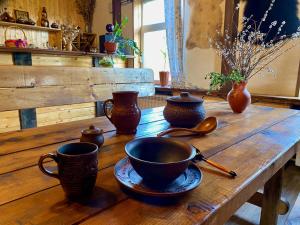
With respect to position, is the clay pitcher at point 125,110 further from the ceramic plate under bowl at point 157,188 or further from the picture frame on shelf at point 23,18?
the picture frame on shelf at point 23,18

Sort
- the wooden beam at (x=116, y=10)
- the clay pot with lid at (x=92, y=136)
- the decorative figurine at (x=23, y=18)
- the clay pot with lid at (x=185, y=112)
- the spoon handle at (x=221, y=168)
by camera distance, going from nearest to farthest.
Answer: the spoon handle at (x=221, y=168) → the clay pot with lid at (x=92, y=136) → the clay pot with lid at (x=185, y=112) → the decorative figurine at (x=23, y=18) → the wooden beam at (x=116, y=10)

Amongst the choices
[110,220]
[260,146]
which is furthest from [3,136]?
[260,146]

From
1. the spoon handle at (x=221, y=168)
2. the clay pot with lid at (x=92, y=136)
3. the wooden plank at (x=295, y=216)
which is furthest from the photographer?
the wooden plank at (x=295, y=216)

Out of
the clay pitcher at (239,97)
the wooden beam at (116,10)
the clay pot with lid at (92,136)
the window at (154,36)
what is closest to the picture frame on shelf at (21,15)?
the wooden beam at (116,10)

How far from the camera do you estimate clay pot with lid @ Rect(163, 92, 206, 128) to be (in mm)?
911

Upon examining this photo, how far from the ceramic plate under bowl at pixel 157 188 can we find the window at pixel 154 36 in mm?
2957

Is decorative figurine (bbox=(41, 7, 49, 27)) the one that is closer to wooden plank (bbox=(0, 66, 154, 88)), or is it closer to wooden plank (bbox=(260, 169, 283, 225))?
wooden plank (bbox=(0, 66, 154, 88))

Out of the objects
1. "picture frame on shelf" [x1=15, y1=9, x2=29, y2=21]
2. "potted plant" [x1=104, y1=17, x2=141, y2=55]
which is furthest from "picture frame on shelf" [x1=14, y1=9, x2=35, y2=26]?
"potted plant" [x1=104, y1=17, x2=141, y2=55]

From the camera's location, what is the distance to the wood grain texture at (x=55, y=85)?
50.6 inches

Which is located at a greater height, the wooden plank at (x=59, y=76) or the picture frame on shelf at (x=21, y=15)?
the picture frame on shelf at (x=21, y=15)

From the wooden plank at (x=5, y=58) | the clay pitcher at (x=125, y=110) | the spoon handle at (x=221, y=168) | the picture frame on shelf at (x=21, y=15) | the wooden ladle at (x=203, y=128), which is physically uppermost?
the picture frame on shelf at (x=21, y=15)

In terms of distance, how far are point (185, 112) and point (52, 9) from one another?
13.7ft

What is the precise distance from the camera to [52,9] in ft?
13.5

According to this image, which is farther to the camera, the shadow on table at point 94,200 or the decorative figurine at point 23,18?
the decorative figurine at point 23,18
